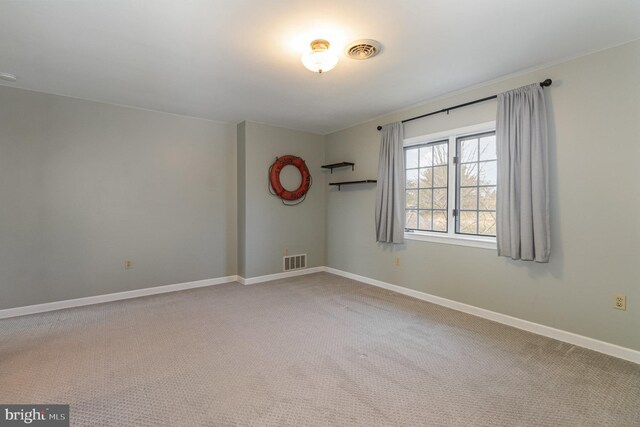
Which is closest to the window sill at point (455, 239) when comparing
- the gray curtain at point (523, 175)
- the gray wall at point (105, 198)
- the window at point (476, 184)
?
the window at point (476, 184)

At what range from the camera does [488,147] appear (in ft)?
10.5

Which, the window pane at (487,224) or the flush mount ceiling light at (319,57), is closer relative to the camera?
the flush mount ceiling light at (319,57)

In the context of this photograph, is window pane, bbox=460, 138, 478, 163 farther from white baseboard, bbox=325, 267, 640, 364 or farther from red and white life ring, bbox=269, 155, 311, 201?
red and white life ring, bbox=269, 155, 311, 201

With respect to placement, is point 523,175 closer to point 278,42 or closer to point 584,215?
point 584,215

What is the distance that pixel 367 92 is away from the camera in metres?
3.36

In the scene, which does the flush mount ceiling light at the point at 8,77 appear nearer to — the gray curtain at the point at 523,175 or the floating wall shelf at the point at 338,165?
the floating wall shelf at the point at 338,165

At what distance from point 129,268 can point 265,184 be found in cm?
214

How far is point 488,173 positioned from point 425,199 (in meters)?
0.82

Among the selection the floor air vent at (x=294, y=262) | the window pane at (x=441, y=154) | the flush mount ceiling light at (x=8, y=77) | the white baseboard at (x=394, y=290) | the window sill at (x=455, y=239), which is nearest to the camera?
the white baseboard at (x=394, y=290)

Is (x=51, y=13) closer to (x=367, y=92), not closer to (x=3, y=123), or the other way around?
(x=3, y=123)

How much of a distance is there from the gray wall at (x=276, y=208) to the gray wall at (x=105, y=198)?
336 mm

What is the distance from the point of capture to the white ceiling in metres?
1.92

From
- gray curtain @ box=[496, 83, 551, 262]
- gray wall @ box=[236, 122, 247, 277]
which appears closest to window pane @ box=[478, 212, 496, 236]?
gray curtain @ box=[496, 83, 551, 262]

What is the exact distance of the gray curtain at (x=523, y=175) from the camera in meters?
2.65
